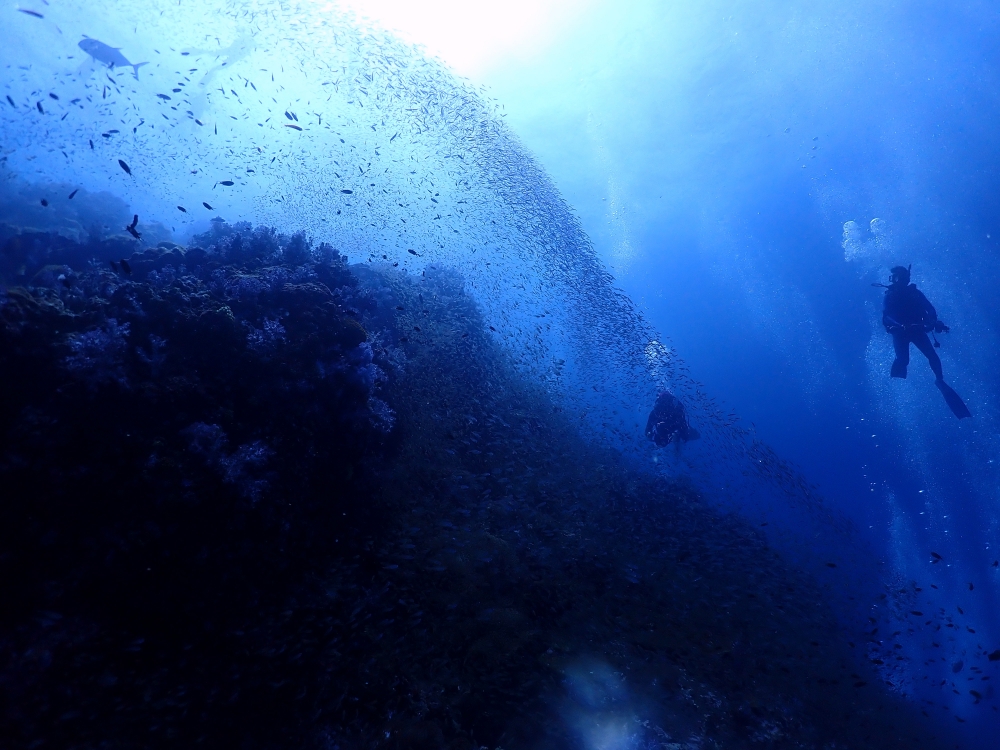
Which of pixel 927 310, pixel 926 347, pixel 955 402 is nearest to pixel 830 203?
pixel 955 402

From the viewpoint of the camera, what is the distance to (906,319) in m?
18.3

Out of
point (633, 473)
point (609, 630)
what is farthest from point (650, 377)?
point (609, 630)

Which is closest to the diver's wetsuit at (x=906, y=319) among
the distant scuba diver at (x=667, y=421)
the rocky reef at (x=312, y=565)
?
the distant scuba diver at (x=667, y=421)

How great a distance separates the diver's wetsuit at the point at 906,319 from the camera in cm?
1794

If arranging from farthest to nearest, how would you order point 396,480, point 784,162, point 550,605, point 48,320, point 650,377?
point 784,162
point 650,377
point 396,480
point 550,605
point 48,320

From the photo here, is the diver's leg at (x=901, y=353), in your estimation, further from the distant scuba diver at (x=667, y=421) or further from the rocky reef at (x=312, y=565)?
the rocky reef at (x=312, y=565)

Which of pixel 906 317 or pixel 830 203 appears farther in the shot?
pixel 830 203

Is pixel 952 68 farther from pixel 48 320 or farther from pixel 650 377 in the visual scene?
pixel 48 320

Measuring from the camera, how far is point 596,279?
22000 mm

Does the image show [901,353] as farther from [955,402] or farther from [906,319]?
[955,402]

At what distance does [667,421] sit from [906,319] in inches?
441

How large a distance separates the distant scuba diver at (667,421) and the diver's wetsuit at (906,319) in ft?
31.3

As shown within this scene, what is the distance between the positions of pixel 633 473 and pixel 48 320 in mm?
16759

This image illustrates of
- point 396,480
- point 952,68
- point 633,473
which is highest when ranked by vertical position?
point 952,68
